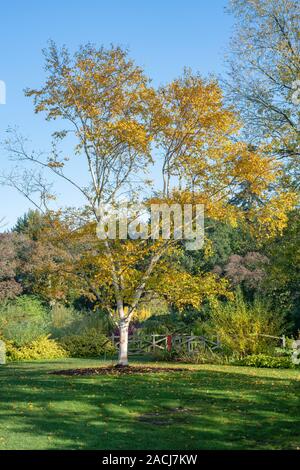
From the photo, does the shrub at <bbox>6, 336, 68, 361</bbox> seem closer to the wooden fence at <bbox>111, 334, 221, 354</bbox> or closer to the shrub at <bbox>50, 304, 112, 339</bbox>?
the shrub at <bbox>50, 304, 112, 339</bbox>

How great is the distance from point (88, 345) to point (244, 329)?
23.8 ft

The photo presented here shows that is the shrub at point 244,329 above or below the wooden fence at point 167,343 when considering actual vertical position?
above

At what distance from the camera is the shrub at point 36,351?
22.8 metres

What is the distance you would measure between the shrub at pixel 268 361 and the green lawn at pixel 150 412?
3.66 meters

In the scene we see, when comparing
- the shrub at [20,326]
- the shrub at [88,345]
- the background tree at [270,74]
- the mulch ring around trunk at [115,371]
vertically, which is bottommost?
the mulch ring around trunk at [115,371]

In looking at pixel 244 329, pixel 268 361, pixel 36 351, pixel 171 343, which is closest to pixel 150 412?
pixel 268 361

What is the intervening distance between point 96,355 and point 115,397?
1348cm

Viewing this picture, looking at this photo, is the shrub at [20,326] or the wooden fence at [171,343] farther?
the shrub at [20,326]

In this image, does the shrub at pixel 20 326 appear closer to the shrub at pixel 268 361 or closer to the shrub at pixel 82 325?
the shrub at pixel 82 325

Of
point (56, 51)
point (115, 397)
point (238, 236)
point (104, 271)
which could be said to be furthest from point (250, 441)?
point (238, 236)

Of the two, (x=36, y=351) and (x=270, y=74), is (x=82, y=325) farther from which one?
(x=270, y=74)

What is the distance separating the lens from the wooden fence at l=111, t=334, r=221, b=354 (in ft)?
70.9

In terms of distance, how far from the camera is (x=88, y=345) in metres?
24.7

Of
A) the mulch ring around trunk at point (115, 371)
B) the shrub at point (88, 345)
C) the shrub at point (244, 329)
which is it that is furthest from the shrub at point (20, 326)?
the shrub at point (244, 329)
